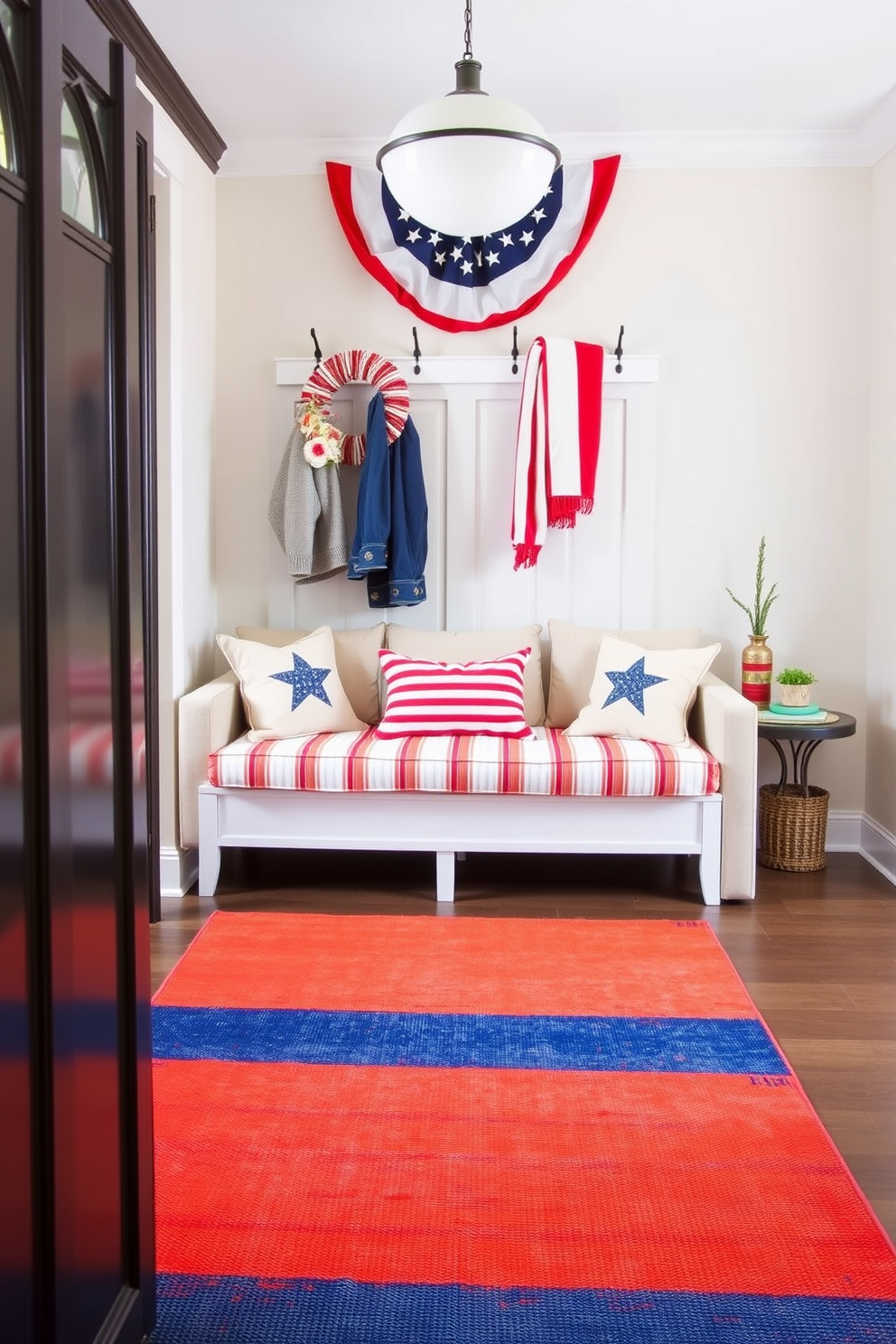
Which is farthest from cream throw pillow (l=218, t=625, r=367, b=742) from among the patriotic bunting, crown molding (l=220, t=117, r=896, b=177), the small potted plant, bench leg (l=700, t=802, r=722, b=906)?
crown molding (l=220, t=117, r=896, b=177)

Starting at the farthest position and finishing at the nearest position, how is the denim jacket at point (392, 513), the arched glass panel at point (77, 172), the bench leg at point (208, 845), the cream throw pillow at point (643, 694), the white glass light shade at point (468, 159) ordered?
1. the denim jacket at point (392, 513)
2. the cream throw pillow at point (643, 694)
3. the bench leg at point (208, 845)
4. the white glass light shade at point (468, 159)
5. the arched glass panel at point (77, 172)

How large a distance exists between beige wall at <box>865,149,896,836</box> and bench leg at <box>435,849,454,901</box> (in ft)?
5.23

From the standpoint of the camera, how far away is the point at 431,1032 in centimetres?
274

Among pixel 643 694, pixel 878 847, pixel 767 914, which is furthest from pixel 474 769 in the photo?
pixel 878 847

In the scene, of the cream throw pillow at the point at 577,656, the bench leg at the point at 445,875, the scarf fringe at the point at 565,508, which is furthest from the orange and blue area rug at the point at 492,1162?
the scarf fringe at the point at 565,508

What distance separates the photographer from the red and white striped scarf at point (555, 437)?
14.0 feet

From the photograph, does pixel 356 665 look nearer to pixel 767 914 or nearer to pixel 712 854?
pixel 712 854

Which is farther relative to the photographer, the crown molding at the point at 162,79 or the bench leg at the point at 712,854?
the bench leg at the point at 712,854

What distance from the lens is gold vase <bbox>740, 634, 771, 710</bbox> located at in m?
4.28

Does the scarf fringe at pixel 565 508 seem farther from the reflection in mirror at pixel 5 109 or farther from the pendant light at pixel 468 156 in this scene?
the reflection in mirror at pixel 5 109

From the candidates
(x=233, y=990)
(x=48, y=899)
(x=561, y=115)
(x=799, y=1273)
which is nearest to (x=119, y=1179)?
(x=48, y=899)

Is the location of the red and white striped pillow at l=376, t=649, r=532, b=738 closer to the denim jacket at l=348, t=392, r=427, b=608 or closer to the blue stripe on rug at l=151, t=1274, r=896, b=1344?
the denim jacket at l=348, t=392, r=427, b=608

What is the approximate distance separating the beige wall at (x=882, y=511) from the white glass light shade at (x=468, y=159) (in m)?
1.83

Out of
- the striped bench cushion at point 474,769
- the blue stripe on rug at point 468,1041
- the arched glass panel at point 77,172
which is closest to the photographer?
the arched glass panel at point 77,172
